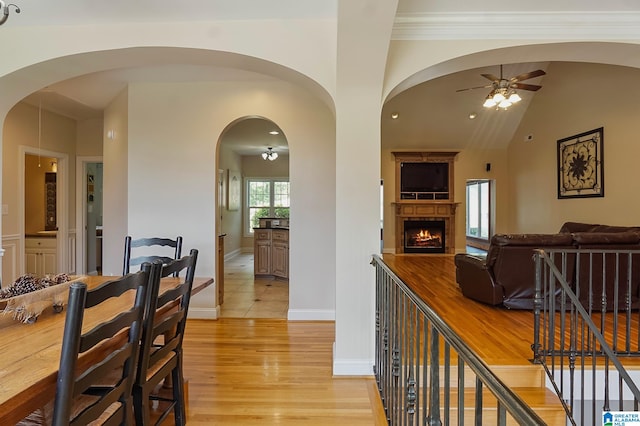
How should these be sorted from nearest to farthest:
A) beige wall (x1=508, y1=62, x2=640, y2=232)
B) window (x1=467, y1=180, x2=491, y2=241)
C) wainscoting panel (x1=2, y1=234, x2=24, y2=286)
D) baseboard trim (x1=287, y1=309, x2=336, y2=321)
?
baseboard trim (x1=287, y1=309, x2=336, y2=321) → wainscoting panel (x1=2, y1=234, x2=24, y2=286) → beige wall (x1=508, y1=62, x2=640, y2=232) → window (x1=467, y1=180, x2=491, y2=241)

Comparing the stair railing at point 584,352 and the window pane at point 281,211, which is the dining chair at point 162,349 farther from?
the window pane at point 281,211

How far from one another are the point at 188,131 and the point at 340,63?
7.40ft

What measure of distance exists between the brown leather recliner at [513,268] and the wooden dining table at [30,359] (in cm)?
352

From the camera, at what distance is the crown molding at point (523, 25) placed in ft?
9.11

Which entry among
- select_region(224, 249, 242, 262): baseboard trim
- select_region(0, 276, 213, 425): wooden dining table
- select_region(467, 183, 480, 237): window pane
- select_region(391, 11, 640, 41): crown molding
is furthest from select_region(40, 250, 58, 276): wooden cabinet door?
select_region(467, 183, 480, 237): window pane

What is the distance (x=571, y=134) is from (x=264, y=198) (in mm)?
7555

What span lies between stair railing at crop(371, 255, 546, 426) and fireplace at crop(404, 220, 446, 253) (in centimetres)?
673

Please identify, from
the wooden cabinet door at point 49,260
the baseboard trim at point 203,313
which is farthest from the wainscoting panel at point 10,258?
the baseboard trim at point 203,313

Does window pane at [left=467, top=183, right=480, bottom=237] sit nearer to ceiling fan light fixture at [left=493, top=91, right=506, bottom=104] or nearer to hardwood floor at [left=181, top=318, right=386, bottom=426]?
ceiling fan light fixture at [left=493, top=91, right=506, bottom=104]

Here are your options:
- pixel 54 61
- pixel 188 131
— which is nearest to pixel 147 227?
pixel 188 131

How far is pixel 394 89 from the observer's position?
300 centimetres

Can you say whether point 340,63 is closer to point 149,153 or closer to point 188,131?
point 188,131

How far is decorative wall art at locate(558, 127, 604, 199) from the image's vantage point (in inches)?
228

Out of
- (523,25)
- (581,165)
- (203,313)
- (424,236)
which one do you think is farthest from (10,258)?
(581,165)
